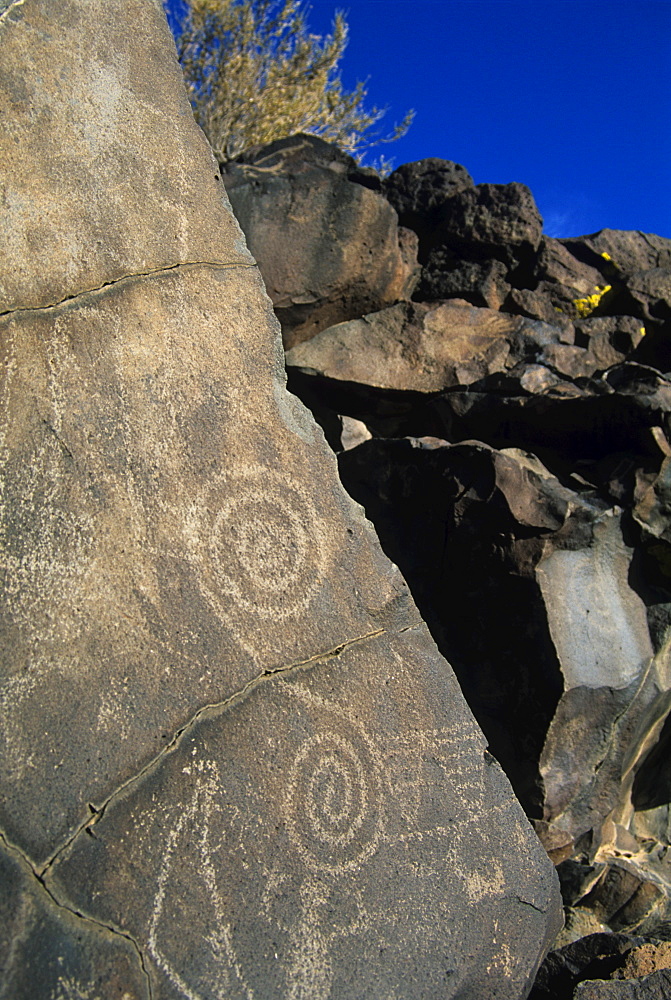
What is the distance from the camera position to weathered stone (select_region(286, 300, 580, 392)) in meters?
3.23

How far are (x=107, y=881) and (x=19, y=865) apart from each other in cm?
16

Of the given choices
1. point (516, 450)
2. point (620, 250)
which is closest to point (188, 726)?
point (516, 450)

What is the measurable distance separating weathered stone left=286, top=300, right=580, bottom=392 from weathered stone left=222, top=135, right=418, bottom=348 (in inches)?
3.5

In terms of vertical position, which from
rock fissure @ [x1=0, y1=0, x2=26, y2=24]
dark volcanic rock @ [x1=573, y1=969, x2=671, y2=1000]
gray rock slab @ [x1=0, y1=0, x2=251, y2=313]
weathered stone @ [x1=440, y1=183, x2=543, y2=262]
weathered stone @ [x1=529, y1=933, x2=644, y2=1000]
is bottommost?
weathered stone @ [x1=529, y1=933, x2=644, y2=1000]

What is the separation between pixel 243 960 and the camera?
60.6 inches

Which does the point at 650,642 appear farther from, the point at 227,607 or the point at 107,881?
the point at 107,881

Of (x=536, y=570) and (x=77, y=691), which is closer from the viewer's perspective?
(x=77, y=691)

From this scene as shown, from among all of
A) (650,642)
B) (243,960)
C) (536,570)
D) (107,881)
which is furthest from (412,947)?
(650,642)

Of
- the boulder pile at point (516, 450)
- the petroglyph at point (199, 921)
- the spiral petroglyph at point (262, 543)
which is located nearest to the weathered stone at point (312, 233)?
the boulder pile at point (516, 450)

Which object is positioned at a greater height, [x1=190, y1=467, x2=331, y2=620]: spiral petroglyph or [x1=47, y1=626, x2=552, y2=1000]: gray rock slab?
[x1=190, y1=467, x2=331, y2=620]: spiral petroglyph

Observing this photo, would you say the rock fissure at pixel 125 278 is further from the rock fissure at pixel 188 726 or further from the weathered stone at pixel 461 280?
the weathered stone at pixel 461 280

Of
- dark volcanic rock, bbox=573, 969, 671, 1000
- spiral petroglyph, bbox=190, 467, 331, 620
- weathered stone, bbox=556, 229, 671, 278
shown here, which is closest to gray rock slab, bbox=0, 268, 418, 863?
spiral petroglyph, bbox=190, 467, 331, 620

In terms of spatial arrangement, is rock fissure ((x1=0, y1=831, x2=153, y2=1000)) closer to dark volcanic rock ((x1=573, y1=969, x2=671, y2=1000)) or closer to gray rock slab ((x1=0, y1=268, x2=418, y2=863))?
gray rock slab ((x1=0, y1=268, x2=418, y2=863))

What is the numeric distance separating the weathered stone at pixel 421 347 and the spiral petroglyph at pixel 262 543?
1.36m
